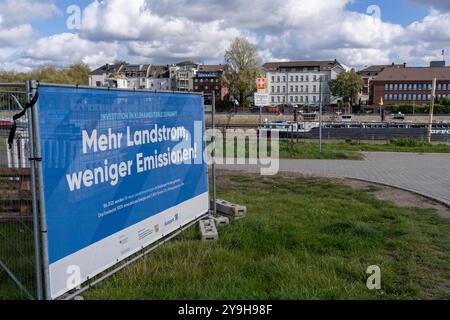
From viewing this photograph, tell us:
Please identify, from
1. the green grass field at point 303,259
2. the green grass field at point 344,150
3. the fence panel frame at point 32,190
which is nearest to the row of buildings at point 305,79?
the green grass field at point 344,150

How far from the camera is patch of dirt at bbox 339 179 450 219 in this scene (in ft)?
30.8

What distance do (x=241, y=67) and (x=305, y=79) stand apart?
36.9 metres

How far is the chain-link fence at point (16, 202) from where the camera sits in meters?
4.50

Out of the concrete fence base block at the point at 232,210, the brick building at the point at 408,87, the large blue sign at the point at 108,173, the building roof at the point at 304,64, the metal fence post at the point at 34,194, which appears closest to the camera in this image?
the metal fence post at the point at 34,194

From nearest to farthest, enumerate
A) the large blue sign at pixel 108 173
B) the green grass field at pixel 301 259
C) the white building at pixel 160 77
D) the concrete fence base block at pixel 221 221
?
the large blue sign at pixel 108 173 < the green grass field at pixel 301 259 < the concrete fence base block at pixel 221 221 < the white building at pixel 160 77

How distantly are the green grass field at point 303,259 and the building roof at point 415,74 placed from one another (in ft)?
334

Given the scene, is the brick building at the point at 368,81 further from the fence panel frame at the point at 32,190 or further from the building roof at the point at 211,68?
the fence panel frame at the point at 32,190

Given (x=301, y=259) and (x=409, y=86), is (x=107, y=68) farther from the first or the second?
(x=301, y=259)

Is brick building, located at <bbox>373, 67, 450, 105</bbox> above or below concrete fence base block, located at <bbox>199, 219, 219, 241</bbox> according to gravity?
above

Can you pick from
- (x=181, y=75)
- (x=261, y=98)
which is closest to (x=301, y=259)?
(x=261, y=98)

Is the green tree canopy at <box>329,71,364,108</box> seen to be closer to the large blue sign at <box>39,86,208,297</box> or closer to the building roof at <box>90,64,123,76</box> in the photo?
the building roof at <box>90,64,123,76</box>

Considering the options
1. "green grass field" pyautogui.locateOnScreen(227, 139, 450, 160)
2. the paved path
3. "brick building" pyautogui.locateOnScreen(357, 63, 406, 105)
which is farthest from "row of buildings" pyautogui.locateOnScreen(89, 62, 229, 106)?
the paved path

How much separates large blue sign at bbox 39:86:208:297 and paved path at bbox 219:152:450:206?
657cm
